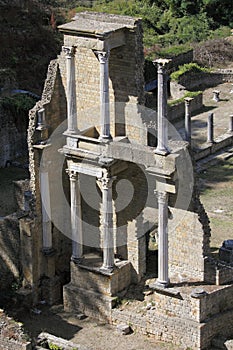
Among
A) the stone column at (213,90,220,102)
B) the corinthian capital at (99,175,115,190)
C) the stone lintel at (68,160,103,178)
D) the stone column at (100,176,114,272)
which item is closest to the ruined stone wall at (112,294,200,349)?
the stone column at (100,176,114,272)

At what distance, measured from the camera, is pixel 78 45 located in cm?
2106

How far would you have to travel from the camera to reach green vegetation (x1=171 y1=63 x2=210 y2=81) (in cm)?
4444

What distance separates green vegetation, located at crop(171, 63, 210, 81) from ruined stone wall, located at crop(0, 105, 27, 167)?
38.6 ft

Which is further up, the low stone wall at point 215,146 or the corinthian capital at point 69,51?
the corinthian capital at point 69,51

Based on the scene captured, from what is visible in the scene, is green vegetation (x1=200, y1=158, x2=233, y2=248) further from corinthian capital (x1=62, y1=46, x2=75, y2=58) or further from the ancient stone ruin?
corinthian capital (x1=62, y1=46, x2=75, y2=58)

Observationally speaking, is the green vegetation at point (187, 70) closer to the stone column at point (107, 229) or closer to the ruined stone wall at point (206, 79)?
the ruined stone wall at point (206, 79)

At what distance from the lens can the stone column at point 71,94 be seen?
21281 mm

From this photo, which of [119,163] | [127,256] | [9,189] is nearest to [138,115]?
[119,163]

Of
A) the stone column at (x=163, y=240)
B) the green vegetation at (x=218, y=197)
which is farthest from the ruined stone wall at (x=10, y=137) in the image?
the stone column at (x=163, y=240)

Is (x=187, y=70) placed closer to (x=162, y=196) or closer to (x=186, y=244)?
(x=186, y=244)

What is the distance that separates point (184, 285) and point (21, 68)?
2132cm

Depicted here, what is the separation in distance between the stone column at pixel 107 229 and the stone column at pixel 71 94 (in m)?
1.45

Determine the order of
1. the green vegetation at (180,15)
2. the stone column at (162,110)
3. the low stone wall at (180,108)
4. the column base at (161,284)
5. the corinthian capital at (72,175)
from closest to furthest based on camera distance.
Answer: the stone column at (162,110) < the column base at (161,284) < the corinthian capital at (72,175) < the low stone wall at (180,108) < the green vegetation at (180,15)

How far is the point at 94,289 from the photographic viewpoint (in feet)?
72.7
